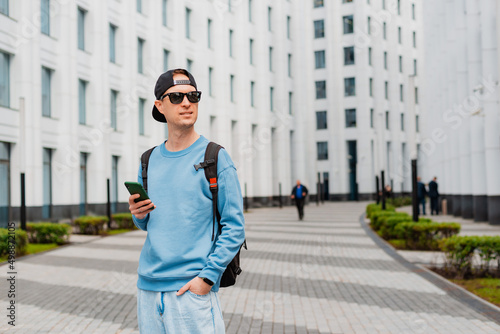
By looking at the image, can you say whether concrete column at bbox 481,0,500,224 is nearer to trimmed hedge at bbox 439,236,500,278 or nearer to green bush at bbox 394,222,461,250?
green bush at bbox 394,222,461,250

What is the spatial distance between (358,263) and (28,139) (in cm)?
1566

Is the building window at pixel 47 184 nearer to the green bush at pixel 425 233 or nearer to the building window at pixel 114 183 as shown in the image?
the building window at pixel 114 183

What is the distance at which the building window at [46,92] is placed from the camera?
25453 millimetres

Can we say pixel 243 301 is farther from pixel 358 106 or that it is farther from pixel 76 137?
pixel 358 106

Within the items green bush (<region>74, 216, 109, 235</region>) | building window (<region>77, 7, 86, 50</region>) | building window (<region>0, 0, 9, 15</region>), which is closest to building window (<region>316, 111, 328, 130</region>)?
building window (<region>77, 7, 86, 50</region>)

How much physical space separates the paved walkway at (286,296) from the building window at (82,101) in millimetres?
14828

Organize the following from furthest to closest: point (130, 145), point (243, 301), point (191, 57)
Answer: point (191, 57) < point (130, 145) < point (243, 301)

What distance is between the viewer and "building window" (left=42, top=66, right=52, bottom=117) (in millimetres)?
25453

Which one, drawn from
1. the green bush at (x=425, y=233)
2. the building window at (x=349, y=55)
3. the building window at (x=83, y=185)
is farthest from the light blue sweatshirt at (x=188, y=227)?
the building window at (x=349, y=55)

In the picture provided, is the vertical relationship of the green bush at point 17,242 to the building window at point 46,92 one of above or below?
below

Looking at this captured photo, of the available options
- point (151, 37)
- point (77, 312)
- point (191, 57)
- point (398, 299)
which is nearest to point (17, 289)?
point (77, 312)

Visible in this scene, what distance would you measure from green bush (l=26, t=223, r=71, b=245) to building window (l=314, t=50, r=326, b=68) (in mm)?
56453

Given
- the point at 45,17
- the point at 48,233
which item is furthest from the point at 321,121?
the point at 48,233

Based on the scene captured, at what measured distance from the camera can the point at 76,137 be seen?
88.4 ft
